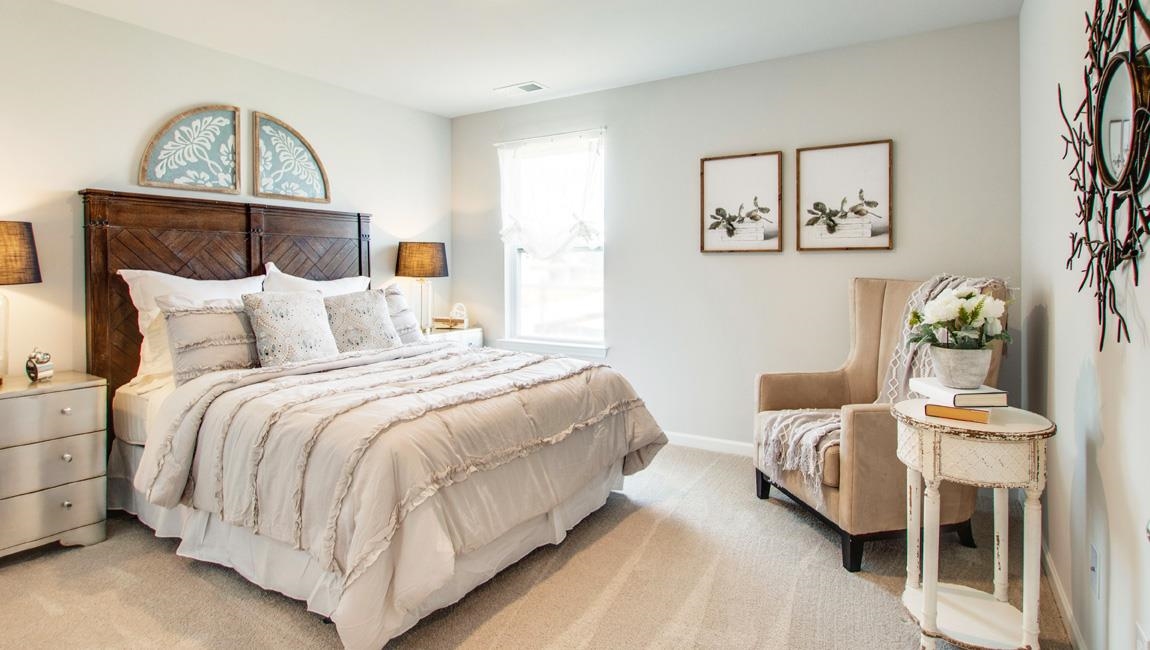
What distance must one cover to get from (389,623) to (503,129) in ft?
12.8

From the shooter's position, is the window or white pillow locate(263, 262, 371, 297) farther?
the window

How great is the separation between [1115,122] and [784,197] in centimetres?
226

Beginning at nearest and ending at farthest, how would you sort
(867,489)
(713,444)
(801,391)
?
1. (867,489)
2. (801,391)
3. (713,444)

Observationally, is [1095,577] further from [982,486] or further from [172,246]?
[172,246]

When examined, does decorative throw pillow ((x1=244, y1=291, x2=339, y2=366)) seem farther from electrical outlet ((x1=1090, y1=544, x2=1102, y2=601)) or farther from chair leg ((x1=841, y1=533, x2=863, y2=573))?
electrical outlet ((x1=1090, y1=544, x2=1102, y2=601))

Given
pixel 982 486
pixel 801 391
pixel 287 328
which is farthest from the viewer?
pixel 801 391

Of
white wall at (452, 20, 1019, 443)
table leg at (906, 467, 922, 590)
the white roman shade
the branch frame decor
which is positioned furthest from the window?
the branch frame decor

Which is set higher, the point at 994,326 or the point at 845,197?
the point at 845,197

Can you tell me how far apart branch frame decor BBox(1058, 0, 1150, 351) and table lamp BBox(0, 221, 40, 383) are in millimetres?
3858

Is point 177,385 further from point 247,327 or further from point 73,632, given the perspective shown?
point 73,632

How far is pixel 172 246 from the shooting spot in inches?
133

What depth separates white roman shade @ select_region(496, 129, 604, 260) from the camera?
178 inches

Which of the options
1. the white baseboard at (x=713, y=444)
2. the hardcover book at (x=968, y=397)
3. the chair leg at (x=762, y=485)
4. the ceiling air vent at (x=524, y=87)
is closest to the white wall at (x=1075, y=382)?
the hardcover book at (x=968, y=397)

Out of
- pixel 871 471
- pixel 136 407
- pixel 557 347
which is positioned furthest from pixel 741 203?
pixel 136 407
